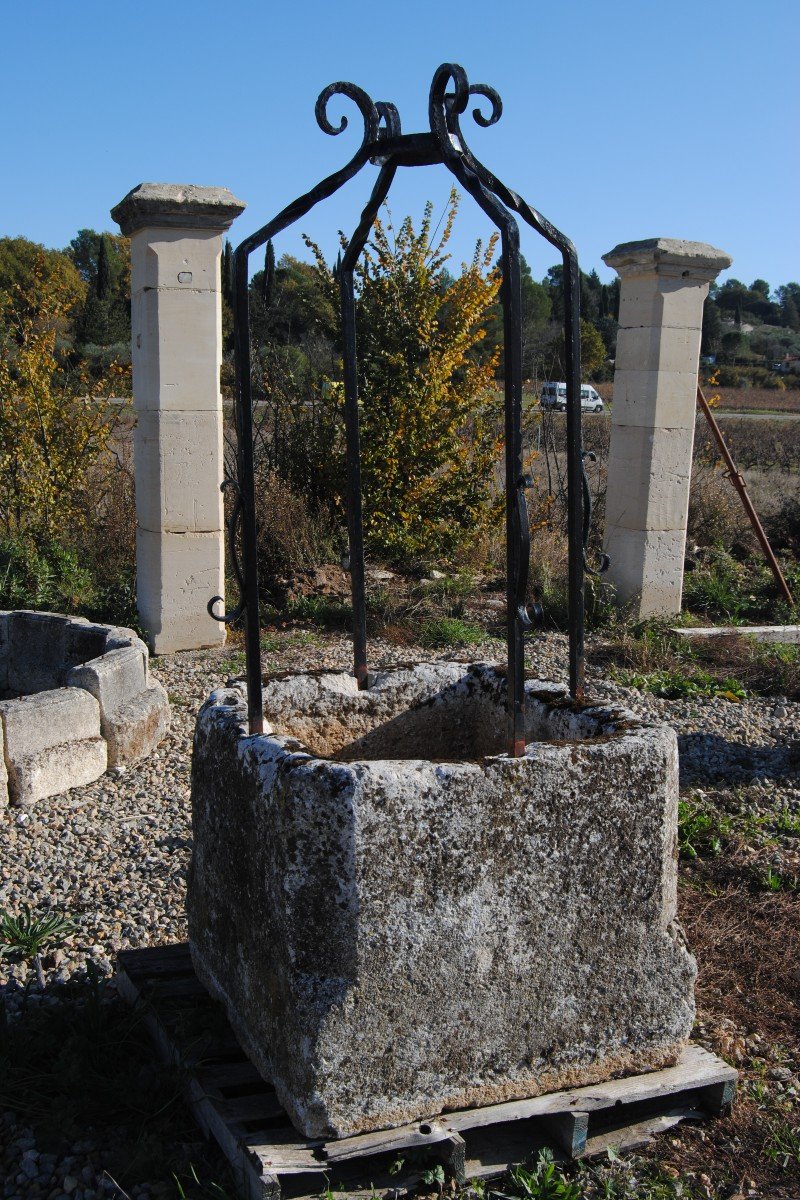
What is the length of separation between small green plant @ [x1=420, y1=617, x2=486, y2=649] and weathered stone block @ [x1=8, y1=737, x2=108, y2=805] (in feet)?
9.39

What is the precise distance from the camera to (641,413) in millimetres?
8109

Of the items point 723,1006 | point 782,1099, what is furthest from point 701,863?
point 782,1099

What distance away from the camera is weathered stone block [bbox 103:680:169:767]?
17.1ft

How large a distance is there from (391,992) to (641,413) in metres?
6.50

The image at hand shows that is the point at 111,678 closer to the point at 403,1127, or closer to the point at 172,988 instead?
the point at 172,988

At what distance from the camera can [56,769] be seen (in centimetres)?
488

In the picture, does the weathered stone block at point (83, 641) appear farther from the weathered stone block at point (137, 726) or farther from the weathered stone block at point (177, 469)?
the weathered stone block at point (177, 469)

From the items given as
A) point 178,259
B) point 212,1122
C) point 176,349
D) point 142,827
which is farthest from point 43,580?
point 212,1122

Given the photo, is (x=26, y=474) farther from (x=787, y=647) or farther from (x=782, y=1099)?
(x=782, y=1099)

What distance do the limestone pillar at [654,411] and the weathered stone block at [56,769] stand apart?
4565mm

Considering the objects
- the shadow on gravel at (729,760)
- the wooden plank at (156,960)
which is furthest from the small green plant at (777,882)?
the wooden plank at (156,960)

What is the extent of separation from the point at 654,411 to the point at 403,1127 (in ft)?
21.5

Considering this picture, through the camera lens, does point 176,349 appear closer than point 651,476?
Yes

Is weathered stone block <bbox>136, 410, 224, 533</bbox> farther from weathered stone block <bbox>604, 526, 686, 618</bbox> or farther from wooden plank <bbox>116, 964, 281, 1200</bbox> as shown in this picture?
wooden plank <bbox>116, 964, 281, 1200</bbox>
